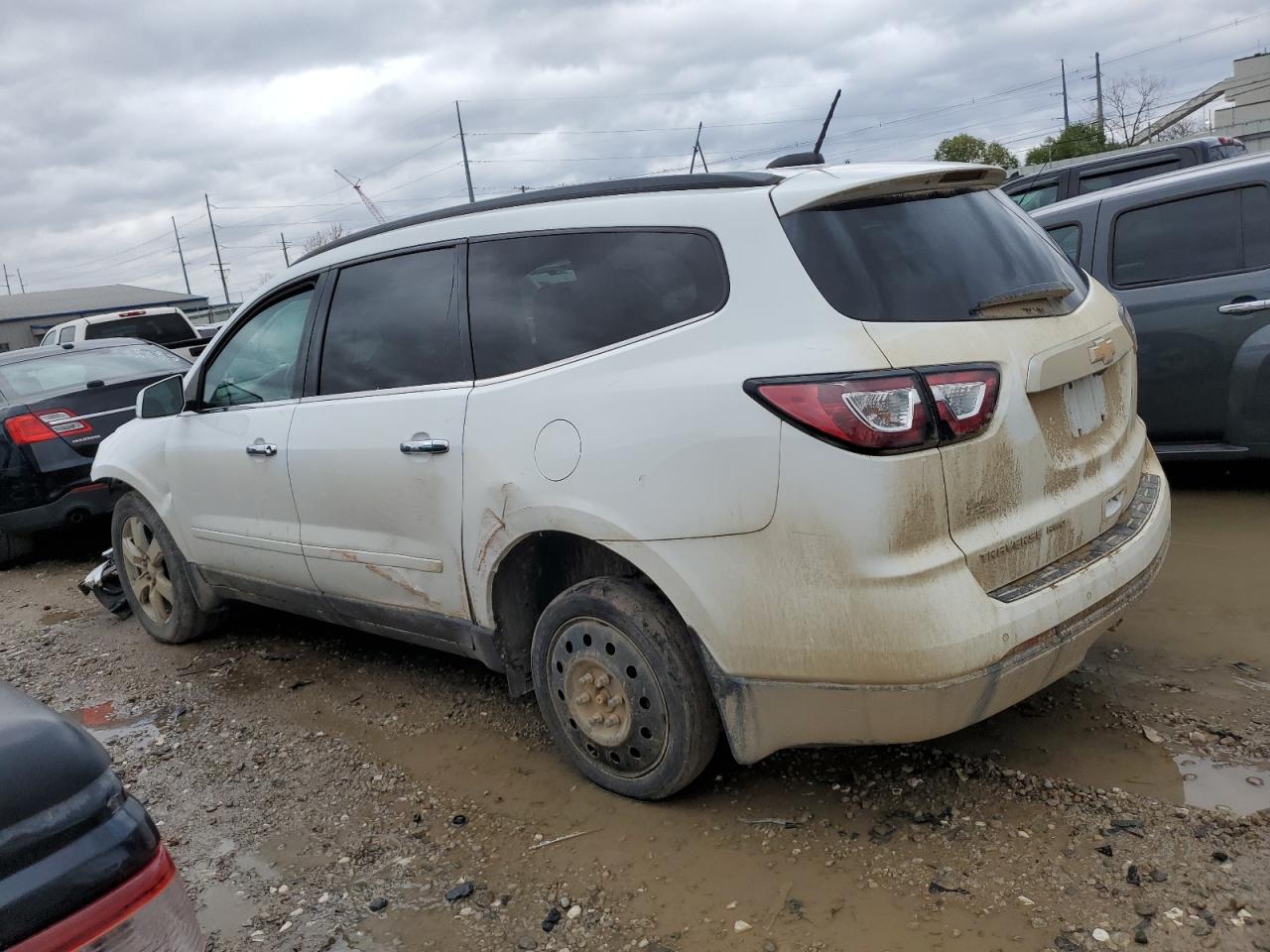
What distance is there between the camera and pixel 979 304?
2.67 m

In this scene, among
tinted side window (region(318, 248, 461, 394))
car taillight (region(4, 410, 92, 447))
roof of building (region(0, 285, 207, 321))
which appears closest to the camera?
tinted side window (region(318, 248, 461, 394))

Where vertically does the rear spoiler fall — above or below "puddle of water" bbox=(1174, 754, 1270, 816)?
above

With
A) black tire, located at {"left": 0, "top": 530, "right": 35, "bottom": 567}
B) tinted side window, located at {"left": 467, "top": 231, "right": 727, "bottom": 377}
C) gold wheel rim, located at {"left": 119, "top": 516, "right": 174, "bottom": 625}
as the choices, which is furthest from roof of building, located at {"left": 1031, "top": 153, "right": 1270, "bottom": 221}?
black tire, located at {"left": 0, "top": 530, "right": 35, "bottom": 567}

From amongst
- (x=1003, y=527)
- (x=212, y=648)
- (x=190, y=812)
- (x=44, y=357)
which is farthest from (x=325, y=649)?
(x=44, y=357)

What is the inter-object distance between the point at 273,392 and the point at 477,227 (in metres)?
1.30

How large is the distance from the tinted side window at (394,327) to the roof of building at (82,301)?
219 ft

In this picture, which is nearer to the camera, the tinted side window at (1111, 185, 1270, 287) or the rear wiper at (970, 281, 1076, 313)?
the rear wiper at (970, 281, 1076, 313)

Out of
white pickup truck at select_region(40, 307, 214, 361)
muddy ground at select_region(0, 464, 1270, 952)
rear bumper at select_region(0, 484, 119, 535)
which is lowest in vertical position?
muddy ground at select_region(0, 464, 1270, 952)

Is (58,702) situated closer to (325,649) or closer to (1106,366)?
(325,649)

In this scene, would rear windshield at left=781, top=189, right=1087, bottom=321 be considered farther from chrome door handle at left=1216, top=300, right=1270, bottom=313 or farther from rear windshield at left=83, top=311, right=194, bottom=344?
rear windshield at left=83, top=311, right=194, bottom=344

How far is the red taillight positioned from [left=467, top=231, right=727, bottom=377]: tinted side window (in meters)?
0.44

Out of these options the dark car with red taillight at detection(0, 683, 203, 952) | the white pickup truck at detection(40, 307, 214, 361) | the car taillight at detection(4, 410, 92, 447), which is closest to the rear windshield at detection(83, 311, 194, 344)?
the white pickup truck at detection(40, 307, 214, 361)

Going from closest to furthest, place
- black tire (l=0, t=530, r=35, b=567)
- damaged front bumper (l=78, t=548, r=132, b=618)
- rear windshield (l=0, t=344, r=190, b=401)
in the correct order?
damaged front bumper (l=78, t=548, r=132, b=618)
black tire (l=0, t=530, r=35, b=567)
rear windshield (l=0, t=344, r=190, b=401)

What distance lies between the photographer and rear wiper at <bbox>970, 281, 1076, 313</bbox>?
2688mm
